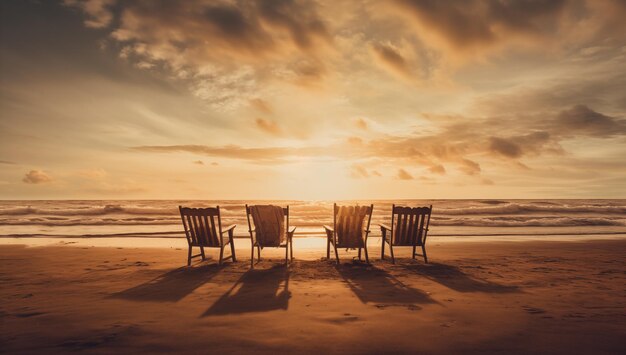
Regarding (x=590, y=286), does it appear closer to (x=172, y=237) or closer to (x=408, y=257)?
(x=408, y=257)

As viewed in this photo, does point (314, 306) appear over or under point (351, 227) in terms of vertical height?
under

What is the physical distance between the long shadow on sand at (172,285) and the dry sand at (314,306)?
2cm

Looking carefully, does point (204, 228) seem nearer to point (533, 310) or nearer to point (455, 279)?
point (455, 279)

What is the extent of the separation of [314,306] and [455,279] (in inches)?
123

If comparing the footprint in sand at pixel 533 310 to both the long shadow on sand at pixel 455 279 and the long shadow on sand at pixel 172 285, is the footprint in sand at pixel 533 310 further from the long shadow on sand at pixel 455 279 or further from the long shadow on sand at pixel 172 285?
the long shadow on sand at pixel 172 285

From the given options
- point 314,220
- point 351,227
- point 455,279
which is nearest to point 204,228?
point 351,227

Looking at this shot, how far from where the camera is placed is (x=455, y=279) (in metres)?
6.64

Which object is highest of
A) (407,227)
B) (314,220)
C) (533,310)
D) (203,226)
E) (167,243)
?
(203,226)

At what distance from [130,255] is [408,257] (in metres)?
7.26

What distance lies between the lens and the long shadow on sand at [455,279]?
19.4 ft

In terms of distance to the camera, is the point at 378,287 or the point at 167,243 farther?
the point at 167,243

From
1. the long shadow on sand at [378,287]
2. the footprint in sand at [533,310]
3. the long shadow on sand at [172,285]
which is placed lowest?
the footprint in sand at [533,310]

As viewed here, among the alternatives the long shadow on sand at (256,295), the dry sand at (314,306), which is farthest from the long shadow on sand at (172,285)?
the long shadow on sand at (256,295)

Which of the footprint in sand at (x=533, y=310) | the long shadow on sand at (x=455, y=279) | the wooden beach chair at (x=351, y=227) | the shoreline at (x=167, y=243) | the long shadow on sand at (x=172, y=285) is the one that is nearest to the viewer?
the footprint in sand at (x=533, y=310)
